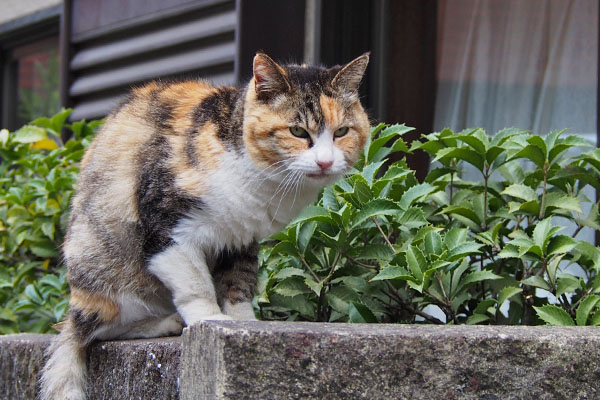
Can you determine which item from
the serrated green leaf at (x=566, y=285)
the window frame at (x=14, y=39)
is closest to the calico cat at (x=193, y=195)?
the serrated green leaf at (x=566, y=285)

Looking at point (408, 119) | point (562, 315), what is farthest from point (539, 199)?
point (408, 119)

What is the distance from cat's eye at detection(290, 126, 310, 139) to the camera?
2266 millimetres

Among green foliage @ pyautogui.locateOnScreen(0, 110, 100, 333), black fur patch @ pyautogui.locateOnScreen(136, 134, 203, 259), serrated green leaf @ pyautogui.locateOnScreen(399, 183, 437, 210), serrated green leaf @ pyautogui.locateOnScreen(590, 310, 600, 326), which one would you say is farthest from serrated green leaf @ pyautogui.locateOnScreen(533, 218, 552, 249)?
green foliage @ pyautogui.locateOnScreen(0, 110, 100, 333)

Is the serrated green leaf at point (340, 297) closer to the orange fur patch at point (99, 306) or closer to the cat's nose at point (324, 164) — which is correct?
the cat's nose at point (324, 164)

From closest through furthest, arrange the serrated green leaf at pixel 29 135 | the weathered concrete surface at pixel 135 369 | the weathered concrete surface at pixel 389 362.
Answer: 1. the weathered concrete surface at pixel 389 362
2. the weathered concrete surface at pixel 135 369
3. the serrated green leaf at pixel 29 135

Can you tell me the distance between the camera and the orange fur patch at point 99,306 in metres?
2.45

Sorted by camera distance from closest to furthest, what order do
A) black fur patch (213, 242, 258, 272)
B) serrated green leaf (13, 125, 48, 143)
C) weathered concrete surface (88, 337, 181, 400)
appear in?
weathered concrete surface (88, 337, 181, 400) → black fur patch (213, 242, 258, 272) → serrated green leaf (13, 125, 48, 143)

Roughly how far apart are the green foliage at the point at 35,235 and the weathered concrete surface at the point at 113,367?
0.42 metres

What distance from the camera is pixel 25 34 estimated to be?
646cm

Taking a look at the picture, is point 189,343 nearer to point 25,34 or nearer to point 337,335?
point 337,335

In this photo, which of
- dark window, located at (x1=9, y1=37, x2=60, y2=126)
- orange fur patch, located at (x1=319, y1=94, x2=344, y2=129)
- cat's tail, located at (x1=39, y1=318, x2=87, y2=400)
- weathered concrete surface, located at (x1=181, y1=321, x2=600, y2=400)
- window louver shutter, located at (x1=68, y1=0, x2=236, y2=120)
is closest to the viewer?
weathered concrete surface, located at (x1=181, y1=321, x2=600, y2=400)

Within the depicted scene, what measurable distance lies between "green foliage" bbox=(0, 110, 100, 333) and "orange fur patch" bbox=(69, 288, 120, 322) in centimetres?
75

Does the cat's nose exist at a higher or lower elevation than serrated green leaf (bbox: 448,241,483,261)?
higher

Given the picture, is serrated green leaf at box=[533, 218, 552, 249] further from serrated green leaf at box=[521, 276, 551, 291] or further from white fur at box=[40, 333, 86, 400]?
white fur at box=[40, 333, 86, 400]
